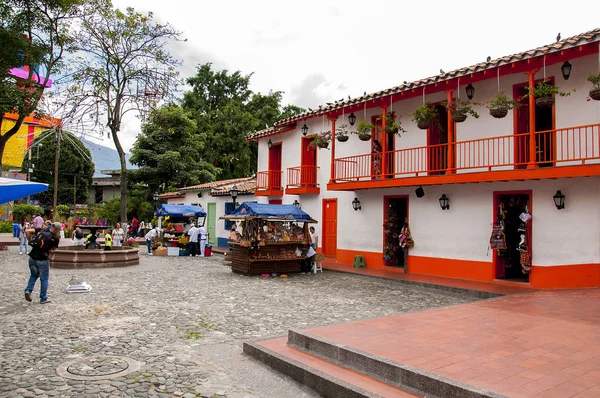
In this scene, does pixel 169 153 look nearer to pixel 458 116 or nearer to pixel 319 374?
pixel 458 116

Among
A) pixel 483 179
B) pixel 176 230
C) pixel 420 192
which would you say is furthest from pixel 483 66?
pixel 176 230

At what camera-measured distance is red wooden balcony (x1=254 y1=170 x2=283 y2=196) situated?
66.5 ft

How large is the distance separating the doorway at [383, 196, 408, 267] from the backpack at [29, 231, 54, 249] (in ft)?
32.8

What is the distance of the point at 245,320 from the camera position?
304 inches

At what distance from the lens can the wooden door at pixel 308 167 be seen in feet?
60.6

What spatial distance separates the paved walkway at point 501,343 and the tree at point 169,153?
25.7 m

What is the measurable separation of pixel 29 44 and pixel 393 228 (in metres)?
13.5

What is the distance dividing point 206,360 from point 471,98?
1016 centimetres

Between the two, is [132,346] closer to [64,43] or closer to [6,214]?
[64,43]

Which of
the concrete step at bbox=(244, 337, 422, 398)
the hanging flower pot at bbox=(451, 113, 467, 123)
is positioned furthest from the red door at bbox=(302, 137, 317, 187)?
the concrete step at bbox=(244, 337, 422, 398)

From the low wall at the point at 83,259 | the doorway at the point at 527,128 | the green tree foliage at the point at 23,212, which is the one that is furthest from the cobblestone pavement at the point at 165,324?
the green tree foliage at the point at 23,212

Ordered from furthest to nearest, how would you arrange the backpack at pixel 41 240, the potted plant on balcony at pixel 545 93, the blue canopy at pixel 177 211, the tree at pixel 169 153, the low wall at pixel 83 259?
the tree at pixel 169 153
the blue canopy at pixel 177 211
the low wall at pixel 83 259
the potted plant on balcony at pixel 545 93
the backpack at pixel 41 240

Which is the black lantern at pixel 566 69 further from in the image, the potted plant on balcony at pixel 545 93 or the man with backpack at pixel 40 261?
the man with backpack at pixel 40 261

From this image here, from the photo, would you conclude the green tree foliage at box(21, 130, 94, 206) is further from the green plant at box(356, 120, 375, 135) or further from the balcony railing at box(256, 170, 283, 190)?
the green plant at box(356, 120, 375, 135)
